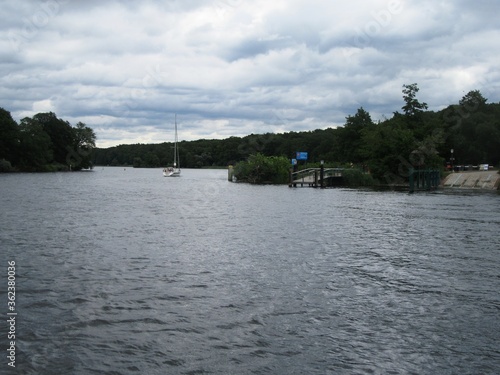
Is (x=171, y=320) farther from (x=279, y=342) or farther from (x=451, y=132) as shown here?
(x=451, y=132)

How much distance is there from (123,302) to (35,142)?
140m

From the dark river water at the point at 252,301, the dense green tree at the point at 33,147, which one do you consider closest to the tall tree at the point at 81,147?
the dense green tree at the point at 33,147

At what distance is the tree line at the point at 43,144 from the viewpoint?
137m

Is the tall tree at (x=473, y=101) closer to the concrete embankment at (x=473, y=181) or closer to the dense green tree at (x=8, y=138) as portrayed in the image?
the concrete embankment at (x=473, y=181)

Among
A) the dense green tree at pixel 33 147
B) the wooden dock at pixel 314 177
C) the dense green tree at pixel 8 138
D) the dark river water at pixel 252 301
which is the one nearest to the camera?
the dark river water at pixel 252 301

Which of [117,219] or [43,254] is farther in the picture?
[117,219]

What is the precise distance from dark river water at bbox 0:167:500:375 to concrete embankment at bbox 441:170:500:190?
1737 inches

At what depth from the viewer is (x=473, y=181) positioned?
2746 inches

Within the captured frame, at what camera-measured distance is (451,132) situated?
100 m

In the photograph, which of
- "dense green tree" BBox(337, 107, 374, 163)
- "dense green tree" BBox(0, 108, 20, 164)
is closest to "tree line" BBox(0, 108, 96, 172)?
"dense green tree" BBox(0, 108, 20, 164)

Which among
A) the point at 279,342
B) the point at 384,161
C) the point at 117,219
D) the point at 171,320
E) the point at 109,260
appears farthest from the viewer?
the point at 384,161

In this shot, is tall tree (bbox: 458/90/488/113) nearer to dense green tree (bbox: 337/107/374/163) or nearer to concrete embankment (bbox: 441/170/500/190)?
dense green tree (bbox: 337/107/374/163)

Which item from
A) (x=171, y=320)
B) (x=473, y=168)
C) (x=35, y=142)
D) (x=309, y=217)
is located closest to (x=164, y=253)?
(x=171, y=320)

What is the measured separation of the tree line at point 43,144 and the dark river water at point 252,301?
123614 millimetres
